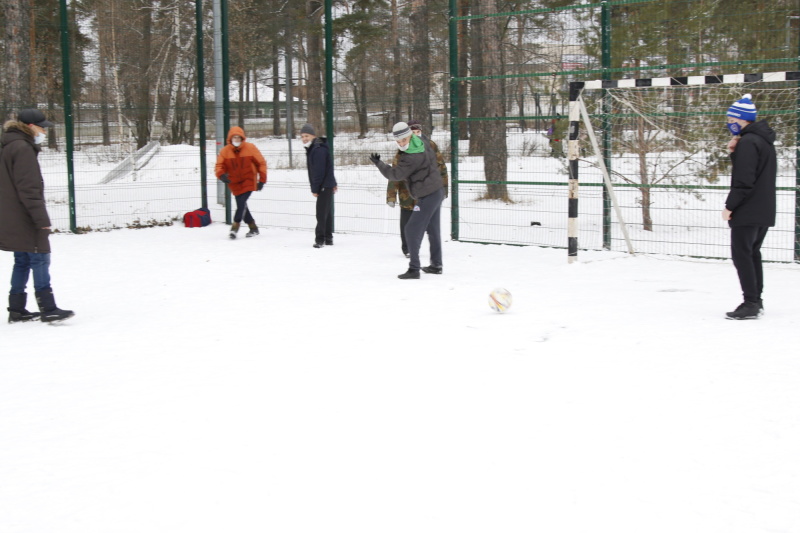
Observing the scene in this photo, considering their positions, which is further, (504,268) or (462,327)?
(504,268)

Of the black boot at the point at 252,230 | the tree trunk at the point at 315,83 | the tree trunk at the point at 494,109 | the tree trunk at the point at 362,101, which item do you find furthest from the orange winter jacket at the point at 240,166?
the tree trunk at the point at 494,109

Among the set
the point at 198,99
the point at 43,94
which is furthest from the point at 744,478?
the point at 43,94

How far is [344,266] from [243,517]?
264 inches

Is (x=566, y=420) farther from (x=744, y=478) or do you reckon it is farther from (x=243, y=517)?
(x=243, y=517)

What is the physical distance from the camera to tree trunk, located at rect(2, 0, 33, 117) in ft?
49.6

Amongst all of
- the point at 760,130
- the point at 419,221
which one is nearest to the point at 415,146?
the point at 419,221

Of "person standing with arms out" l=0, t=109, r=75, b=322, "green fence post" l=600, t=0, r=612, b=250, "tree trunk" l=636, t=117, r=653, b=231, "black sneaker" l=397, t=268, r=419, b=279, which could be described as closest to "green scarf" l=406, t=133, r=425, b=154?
"black sneaker" l=397, t=268, r=419, b=279

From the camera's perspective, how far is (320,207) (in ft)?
38.2

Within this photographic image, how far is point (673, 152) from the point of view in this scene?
11.4 metres

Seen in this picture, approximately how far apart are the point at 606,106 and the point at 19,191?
21.5ft

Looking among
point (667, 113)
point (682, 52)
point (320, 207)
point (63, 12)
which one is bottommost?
point (320, 207)

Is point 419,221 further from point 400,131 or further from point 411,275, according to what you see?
point 400,131

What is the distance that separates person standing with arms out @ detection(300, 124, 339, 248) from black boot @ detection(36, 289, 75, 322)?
182 inches

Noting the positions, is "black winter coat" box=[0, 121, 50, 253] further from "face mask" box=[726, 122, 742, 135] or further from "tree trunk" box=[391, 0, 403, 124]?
"tree trunk" box=[391, 0, 403, 124]
